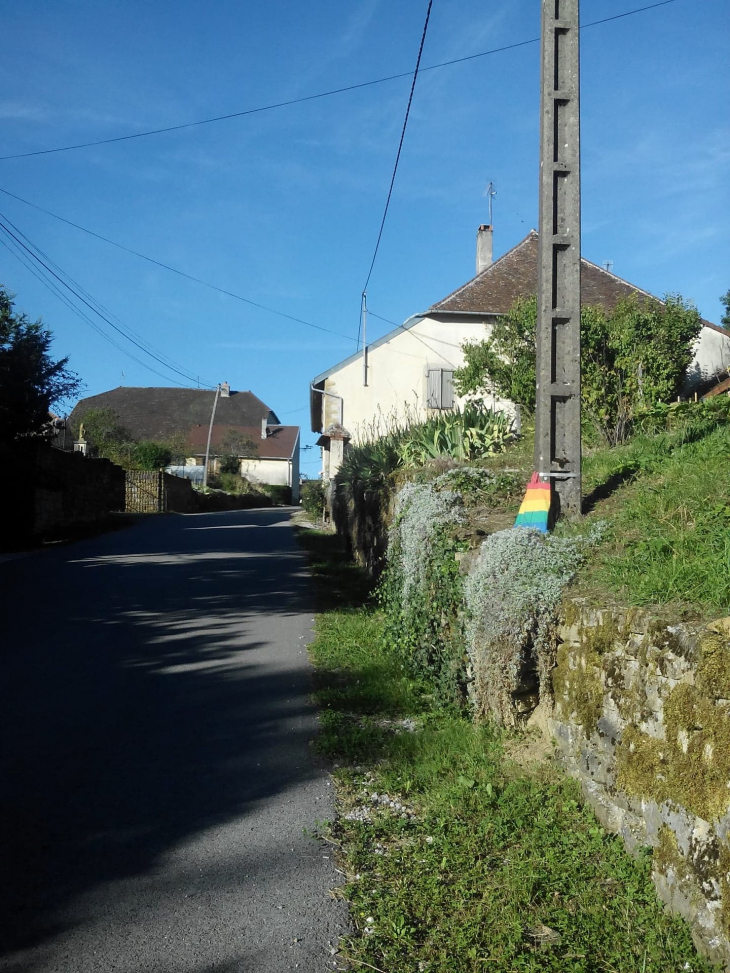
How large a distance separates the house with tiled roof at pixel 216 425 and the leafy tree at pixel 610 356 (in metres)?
42.6

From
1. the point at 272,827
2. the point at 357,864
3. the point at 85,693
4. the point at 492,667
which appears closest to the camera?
the point at 357,864

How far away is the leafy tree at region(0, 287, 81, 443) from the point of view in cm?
1616

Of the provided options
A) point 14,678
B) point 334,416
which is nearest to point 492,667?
point 14,678

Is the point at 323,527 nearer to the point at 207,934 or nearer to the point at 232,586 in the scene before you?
the point at 232,586

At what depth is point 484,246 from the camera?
92.4ft

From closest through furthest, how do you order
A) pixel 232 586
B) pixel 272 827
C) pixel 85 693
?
1. pixel 272 827
2. pixel 85 693
3. pixel 232 586

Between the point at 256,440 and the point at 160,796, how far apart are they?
61641 millimetres

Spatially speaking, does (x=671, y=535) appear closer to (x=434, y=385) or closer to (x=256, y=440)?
(x=434, y=385)

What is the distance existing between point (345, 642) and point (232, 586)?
3834 millimetres

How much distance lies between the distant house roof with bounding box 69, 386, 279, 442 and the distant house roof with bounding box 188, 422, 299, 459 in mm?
705

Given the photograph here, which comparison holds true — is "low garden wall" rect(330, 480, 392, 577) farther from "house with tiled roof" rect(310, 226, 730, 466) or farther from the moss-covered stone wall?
"house with tiled roof" rect(310, 226, 730, 466)

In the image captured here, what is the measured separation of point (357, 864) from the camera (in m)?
3.70

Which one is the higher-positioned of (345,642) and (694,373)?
(694,373)

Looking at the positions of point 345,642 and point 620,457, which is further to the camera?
point 345,642
